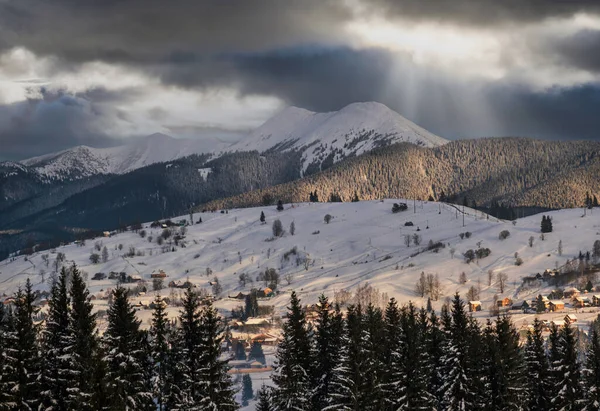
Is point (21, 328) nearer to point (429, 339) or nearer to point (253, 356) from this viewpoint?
point (429, 339)

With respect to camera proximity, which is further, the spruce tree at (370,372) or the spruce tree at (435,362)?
the spruce tree at (435,362)

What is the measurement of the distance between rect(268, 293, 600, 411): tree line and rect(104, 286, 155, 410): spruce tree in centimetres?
1318

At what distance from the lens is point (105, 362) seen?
4922 cm

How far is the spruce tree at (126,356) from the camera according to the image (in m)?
53.9

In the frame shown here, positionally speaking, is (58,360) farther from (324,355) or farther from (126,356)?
(324,355)

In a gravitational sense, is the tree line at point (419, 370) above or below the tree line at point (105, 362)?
below

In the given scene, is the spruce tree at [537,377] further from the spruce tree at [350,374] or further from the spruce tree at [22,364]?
the spruce tree at [22,364]

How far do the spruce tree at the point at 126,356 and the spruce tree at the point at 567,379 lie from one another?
36966mm

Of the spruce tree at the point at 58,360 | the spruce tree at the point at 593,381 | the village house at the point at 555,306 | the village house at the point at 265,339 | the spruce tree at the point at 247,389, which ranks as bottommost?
the spruce tree at the point at 247,389

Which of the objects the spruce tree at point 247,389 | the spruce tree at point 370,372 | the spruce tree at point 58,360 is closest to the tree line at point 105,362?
the spruce tree at point 58,360

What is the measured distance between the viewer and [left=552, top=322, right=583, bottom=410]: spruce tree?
71.2m

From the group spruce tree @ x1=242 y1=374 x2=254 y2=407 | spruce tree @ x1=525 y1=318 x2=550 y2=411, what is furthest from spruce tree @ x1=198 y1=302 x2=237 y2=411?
spruce tree @ x1=242 y1=374 x2=254 y2=407

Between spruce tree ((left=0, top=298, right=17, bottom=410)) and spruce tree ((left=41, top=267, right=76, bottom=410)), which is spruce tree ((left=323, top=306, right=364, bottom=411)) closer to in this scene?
spruce tree ((left=41, top=267, right=76, bottom=410))

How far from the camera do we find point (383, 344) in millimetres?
73375
